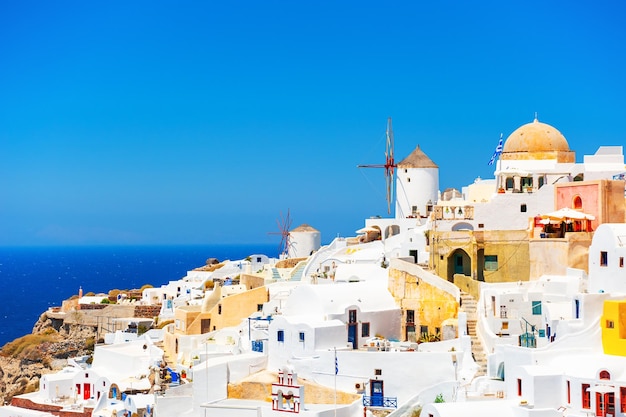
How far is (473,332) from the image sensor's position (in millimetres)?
33688

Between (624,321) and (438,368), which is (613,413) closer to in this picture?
(624,321)

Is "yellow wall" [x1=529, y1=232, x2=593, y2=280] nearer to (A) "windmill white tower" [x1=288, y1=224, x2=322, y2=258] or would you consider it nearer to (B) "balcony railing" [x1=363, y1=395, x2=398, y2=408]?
(B) "balcony railing" [x1=363, y1=395, x2=398, y2=408]

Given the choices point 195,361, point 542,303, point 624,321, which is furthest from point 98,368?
point 624,321

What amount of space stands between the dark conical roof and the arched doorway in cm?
1278

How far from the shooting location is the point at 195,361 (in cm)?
3625

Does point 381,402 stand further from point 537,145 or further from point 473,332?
point 537,145

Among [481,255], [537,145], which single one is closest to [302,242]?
[537,145]

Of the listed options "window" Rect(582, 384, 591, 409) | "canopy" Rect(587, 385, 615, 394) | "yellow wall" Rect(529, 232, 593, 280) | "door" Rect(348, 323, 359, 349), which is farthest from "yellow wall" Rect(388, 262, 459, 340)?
"canopy" Rect(587, 385, 615, 394)

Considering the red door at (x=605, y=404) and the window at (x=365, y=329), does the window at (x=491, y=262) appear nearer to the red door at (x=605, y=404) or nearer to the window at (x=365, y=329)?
the window at (x=365, y=329)

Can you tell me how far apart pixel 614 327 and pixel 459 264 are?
11856 mm

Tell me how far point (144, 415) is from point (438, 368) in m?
10.6

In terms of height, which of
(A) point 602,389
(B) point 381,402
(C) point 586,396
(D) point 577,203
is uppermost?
(D) point 577,203

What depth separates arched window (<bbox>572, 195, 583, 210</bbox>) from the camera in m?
36.9

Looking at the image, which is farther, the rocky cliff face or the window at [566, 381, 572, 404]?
the rocky cliff face
